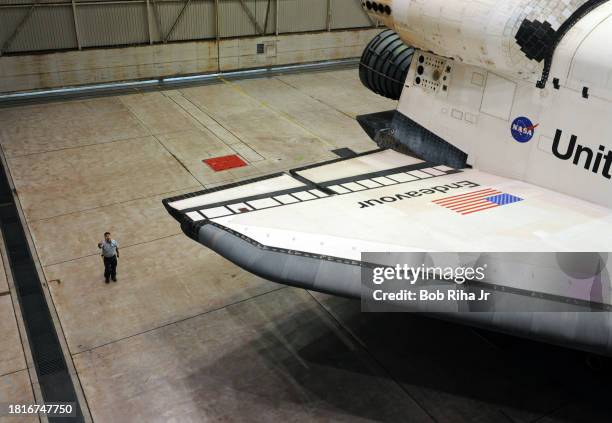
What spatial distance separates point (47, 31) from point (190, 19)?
4462 mm

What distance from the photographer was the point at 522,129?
6832mm

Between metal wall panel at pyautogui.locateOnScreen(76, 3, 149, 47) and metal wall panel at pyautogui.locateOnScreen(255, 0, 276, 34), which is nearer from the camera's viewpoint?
metal wall panel at pyautogui.locateOnScreen(76, 3, 149, 47)

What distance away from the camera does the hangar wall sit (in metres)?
17.1

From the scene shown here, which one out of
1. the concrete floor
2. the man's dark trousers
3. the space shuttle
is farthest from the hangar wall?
the space shuttle

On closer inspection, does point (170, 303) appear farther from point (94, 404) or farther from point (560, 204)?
point (560, 204)

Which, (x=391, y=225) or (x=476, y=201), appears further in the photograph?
A: (x=476, y=201)

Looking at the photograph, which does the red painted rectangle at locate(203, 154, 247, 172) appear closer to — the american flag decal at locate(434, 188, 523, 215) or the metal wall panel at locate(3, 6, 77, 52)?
the american flag decal at locate(434, 188, 523, 215)

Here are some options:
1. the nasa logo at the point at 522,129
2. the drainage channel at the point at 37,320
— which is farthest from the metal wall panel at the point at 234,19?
the nasa logo at the point at 522,129

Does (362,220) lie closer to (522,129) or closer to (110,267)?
(522,129)

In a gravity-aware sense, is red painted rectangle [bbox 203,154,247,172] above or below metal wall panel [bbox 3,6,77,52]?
below

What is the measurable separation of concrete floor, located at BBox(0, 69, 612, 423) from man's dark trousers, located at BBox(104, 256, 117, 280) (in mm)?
159

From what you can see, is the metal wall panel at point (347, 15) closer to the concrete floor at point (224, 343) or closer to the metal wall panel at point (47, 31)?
the metal wall panel at point (47, 31)

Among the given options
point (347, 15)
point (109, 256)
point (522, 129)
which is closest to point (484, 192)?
point (522, 129)

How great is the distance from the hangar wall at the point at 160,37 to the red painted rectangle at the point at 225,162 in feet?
24.6
